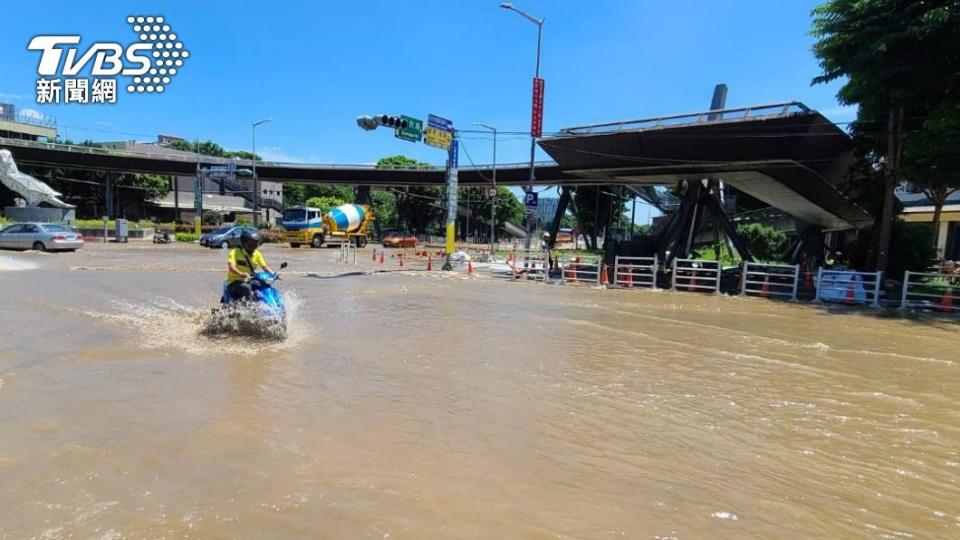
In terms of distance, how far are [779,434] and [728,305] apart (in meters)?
11.3

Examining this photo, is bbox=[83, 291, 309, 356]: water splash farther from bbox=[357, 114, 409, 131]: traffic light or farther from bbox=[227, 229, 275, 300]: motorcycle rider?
bbox=[357, 114, 409, 131]: traffic light

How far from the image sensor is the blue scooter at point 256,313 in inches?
335

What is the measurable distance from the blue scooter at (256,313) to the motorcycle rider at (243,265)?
8cm

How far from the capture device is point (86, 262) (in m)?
22.0

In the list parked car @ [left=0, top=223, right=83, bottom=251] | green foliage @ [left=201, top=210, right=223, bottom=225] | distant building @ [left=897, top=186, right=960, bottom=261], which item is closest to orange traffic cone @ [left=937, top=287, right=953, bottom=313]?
distant building @ [left=897, top=186, right=960, bottom=261]

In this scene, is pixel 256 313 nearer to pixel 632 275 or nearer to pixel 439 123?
pixel 632 275

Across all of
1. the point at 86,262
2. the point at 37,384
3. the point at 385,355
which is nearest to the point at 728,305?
the point at 385,355

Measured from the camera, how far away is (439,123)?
928 inches

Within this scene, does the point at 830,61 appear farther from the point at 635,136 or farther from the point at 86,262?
the point at 86,262

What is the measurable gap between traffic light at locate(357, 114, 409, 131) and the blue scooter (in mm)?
13196

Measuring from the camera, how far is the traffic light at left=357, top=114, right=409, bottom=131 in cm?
2072

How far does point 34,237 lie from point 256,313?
24981 millimetres

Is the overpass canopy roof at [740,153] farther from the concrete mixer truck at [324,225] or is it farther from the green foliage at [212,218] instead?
the green foliage at [212,218]

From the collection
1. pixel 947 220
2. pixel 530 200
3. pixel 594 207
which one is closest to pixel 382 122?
pixel 530 200
